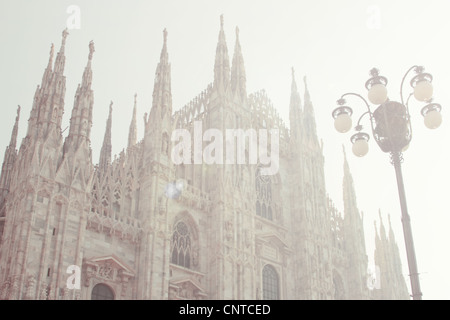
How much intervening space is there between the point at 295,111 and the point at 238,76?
18.9 ft

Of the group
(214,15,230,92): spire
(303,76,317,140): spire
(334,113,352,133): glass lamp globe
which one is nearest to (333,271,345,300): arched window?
(303,76,317,140): spire

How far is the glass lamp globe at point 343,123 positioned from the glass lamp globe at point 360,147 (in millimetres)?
457

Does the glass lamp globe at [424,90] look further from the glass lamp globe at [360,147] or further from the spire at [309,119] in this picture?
the spire at [309,119]

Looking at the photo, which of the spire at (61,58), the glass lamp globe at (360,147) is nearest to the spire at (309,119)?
the spire at (61,58)

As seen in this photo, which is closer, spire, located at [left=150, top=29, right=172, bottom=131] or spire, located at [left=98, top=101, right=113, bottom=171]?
spire, located at [left=150, top=29, right=172, bottom=131]

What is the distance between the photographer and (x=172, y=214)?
89.6 ft

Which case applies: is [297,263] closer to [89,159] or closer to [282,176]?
[282,176]

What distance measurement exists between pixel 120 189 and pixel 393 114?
15901 millimetres

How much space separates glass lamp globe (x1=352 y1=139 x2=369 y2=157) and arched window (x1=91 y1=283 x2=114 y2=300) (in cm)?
1363

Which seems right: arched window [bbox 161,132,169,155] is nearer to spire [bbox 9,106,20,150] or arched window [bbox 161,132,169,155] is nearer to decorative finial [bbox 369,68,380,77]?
spire [bbox 9,106,20,150]

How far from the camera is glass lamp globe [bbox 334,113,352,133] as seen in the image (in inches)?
574

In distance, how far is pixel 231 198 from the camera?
97.9ft
